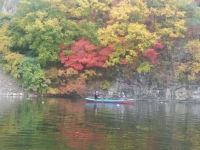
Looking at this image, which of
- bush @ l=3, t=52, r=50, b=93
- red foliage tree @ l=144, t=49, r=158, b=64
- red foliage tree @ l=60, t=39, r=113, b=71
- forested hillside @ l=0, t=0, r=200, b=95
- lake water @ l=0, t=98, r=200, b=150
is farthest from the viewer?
red foliage tree @ l=144, t=49, r=158, b=64

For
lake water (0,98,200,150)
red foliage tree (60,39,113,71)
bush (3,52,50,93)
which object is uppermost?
red foliage tree (60,39,113,71)

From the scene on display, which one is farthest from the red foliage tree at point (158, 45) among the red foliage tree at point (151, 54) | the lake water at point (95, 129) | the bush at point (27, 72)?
the lake water at point (95, 129)

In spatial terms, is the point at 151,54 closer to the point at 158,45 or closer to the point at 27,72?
the point at 158,45

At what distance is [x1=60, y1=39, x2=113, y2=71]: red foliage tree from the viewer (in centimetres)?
5730

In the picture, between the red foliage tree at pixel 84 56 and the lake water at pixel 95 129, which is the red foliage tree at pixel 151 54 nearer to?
the red foliage tree at pixel 84 56

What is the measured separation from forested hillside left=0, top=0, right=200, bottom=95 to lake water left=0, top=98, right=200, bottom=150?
1213cm

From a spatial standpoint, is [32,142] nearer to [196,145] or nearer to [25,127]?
[25,127]

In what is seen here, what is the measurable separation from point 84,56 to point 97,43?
2.33m

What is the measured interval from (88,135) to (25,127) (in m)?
4.43

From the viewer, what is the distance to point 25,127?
3086cm

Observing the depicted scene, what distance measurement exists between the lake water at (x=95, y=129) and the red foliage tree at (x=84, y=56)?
11882mm

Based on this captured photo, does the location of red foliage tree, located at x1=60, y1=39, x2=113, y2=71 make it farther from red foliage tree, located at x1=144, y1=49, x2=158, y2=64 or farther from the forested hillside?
red foliage tree, located at x1=144, y1=49, x2=158, y2=64

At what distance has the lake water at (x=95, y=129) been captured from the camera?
→ 25456 mm

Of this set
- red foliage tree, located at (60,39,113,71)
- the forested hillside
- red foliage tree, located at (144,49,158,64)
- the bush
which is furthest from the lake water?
red foliage tree, located at (144,49,158,64)
